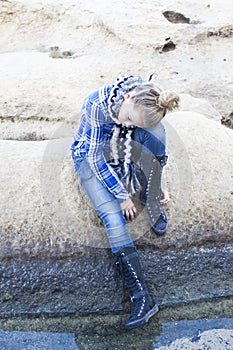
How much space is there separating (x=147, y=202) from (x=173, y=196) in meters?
0.15

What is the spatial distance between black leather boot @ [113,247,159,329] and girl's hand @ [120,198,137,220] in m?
0.16

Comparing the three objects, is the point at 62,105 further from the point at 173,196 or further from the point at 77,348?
the point at 77,348

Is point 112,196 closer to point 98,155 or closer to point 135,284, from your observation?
point 98,155

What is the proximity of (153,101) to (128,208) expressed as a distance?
0.50 metres

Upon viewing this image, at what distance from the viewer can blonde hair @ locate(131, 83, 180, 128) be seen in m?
1.91

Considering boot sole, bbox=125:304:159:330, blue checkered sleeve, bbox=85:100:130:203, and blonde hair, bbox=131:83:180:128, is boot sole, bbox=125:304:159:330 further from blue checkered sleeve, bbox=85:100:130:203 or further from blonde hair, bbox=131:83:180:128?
blonde hair, bbox=131:83:180:128

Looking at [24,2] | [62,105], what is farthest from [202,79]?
[24,2]

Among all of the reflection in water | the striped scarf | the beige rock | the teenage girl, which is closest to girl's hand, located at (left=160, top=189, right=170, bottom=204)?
the teenage girl

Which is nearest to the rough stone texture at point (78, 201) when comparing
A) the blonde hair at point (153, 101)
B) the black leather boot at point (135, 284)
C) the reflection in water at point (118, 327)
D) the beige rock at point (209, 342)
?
the black leather boot at point (135, 284)

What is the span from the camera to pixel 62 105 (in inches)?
131

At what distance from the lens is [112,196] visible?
217 centimetres

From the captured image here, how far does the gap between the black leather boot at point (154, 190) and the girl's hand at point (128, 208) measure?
87 millimetres

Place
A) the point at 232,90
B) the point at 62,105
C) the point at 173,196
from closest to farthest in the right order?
the point at 173,196, the point at 62,105, the point at 232,90

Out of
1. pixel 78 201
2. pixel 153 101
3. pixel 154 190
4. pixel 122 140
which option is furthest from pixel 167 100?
pixel 78 201
